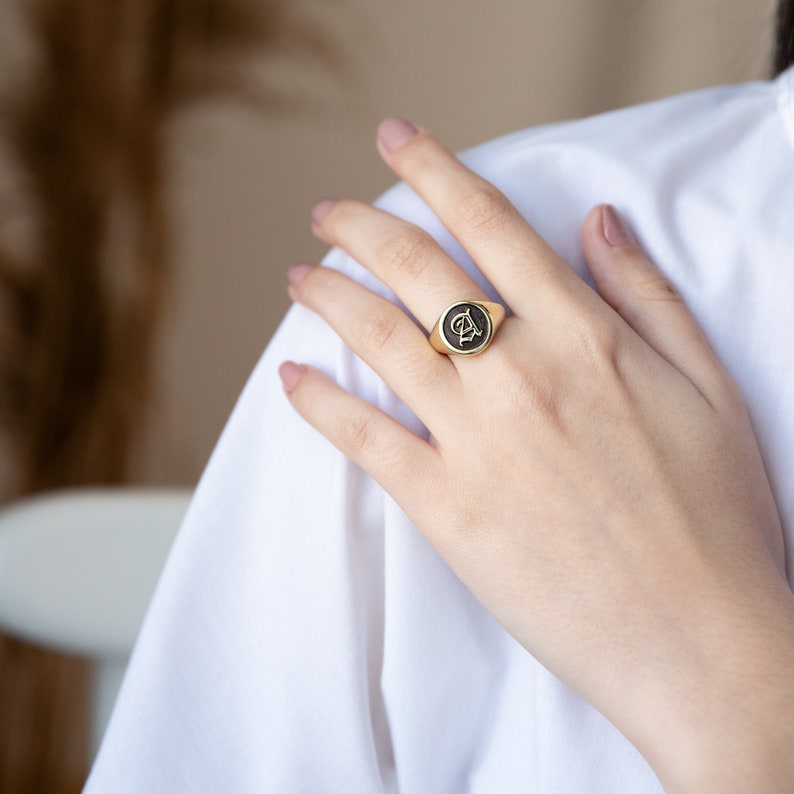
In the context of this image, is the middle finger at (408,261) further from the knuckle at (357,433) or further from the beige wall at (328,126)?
the beige wall at (328,126)

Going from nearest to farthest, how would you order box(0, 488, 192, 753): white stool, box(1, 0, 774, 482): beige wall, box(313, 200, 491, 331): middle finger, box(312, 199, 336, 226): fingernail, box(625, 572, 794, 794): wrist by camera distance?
box(625, 572, 794, 794): wrist < box(313, 200, 491, 331): middle finger < box(312, 199, 336, 226): fingernail < box(0, 488, 192, 753): white stool < box(1, 0, 774, 482): beige wall

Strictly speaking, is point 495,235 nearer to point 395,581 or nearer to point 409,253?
point 409,253

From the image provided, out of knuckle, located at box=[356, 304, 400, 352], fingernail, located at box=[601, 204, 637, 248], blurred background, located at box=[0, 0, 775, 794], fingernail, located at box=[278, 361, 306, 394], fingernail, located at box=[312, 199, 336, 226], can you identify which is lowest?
fingernail, located at box=[601, 204, 637, 248]

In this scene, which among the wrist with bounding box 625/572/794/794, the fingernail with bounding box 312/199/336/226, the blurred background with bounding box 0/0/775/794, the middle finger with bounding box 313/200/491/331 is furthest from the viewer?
A: the blurred background with bounding box 0/0/775/794

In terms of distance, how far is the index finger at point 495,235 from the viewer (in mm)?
559

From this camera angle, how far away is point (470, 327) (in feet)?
1.79

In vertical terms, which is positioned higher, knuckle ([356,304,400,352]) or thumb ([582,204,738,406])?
knuckle ([356,304,400,352])

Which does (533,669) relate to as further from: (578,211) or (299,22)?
(299,22)

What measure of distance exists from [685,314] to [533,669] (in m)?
0.24

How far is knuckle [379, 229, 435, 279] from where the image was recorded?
0.58 metres

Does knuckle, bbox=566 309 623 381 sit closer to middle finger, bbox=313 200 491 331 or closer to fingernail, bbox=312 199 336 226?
middle finger, bbox=313 200 491 331

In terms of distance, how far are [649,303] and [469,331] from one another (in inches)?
4.6

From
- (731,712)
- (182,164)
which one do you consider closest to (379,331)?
A: (731,712)

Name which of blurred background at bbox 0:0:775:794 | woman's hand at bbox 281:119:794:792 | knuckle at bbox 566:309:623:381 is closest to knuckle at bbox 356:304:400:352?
woman's hand at bbox 281:119:794:792
